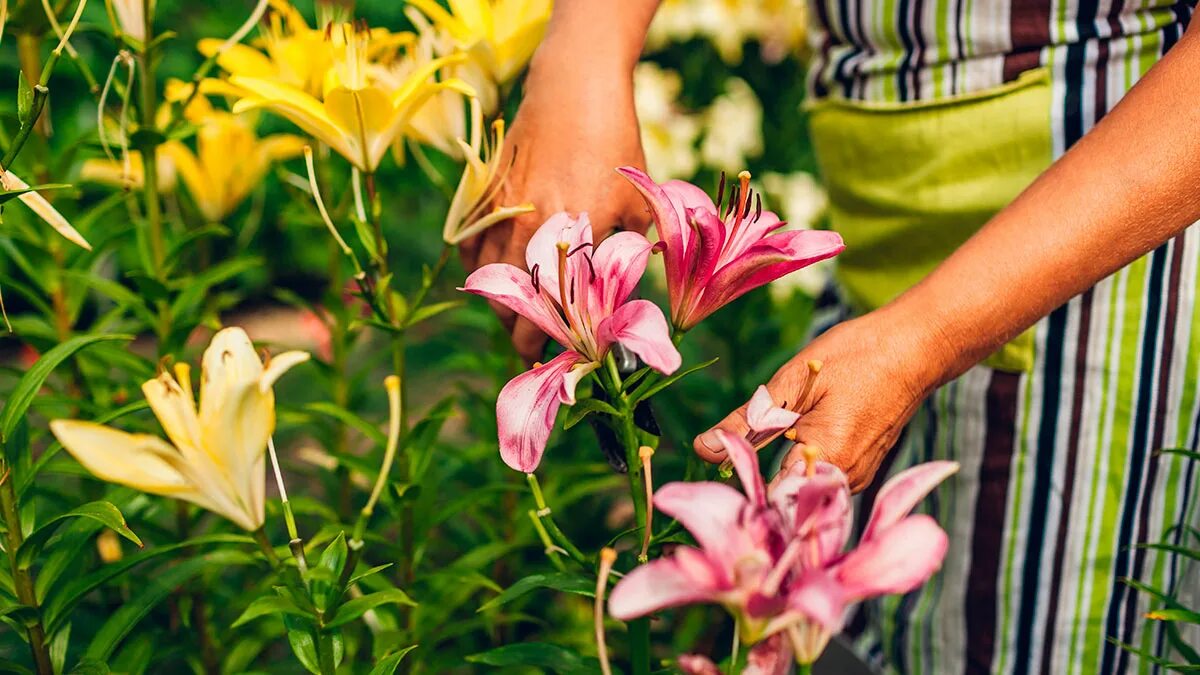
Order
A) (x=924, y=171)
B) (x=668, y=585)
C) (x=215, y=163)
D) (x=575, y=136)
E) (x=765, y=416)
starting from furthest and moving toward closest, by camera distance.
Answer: (x=215, y=163)
(x=924, y=171)
(x=575, y=136)
(x=765, y=416)
(x=668, y=585)

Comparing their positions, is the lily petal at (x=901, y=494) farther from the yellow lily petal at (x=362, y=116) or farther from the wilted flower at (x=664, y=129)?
the wilted flower at (x=664, y=129)

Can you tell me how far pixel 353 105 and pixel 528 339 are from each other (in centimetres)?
20

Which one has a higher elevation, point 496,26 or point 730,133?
point 496,26

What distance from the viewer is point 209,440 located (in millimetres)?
479

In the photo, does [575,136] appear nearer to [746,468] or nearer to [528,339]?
[528,339]

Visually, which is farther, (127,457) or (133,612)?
(133,612)

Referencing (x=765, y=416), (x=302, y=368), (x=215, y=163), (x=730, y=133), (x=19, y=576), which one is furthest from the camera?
(x=730, y=133)

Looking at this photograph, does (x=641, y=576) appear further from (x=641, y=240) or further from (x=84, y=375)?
(x=84, y=375)

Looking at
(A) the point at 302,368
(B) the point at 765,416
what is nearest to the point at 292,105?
(B) the point at 765,416

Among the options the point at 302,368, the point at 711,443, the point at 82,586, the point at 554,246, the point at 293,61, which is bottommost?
the point at 302,368

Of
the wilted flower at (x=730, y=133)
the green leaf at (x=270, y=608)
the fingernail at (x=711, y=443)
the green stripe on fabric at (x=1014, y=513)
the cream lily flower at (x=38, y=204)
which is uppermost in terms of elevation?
the cream lily flower at (x=38, y=204)

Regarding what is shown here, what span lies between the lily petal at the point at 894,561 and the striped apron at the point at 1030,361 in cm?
54

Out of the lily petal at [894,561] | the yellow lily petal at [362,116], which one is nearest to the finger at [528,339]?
the yellow lily petal at [362,116]

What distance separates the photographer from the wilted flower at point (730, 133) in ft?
6.56
